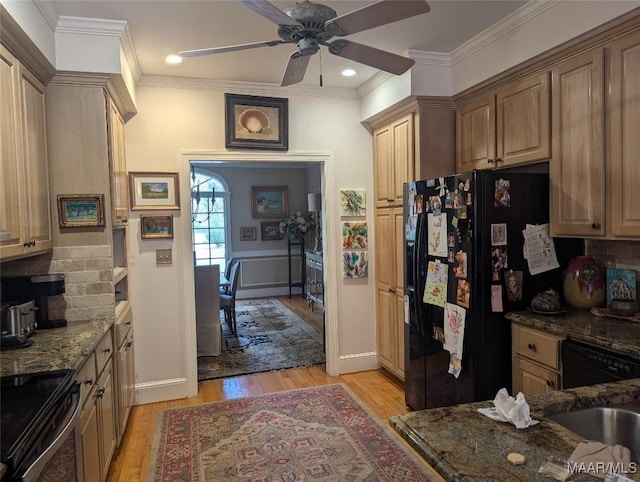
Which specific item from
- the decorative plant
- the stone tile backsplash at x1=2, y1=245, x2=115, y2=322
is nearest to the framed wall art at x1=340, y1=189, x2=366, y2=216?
the stone tile backsplash at x1=2, y1=245, x2=115, y2=322

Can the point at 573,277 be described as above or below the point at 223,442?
above

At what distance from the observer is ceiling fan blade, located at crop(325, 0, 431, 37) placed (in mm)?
1635

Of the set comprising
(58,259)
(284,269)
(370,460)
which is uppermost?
(58,259)

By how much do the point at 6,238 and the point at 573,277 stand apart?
2926 millimetres

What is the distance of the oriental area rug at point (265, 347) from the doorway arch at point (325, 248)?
0.41 metres

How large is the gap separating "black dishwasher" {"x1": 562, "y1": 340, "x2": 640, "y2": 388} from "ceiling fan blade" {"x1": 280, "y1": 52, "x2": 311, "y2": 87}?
187 cm

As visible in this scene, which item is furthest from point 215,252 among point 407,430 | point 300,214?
point 407,430

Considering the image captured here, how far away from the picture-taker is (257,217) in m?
8.46

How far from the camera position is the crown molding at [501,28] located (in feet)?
8.07

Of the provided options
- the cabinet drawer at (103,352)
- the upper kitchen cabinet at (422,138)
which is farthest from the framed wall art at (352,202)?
the cabinet drawer at (103,352)

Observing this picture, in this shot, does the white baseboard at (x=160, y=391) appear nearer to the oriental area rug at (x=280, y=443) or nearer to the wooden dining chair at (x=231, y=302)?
the oriental area rug at (x=280, y=443)

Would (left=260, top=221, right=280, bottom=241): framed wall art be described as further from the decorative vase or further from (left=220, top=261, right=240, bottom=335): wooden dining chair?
the decorative vase

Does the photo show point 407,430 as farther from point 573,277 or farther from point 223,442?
point 223,442

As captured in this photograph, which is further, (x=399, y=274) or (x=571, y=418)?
(x=399, y=274)
